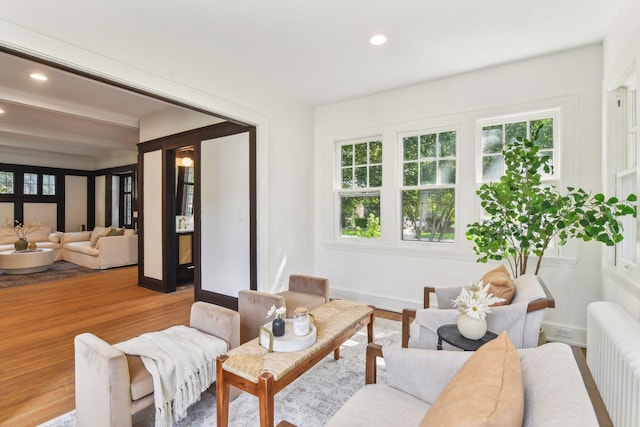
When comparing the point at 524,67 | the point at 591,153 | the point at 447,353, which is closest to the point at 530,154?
the point at 591,153

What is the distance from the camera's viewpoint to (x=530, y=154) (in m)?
2.59

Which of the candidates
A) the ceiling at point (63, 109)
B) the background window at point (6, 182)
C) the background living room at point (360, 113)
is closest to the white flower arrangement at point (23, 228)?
the background window at point (6, 182)

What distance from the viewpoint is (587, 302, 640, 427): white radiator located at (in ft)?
4.72

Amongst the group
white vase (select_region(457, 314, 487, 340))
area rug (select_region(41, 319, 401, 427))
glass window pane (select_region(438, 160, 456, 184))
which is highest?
glass window pane (select_region(438, 160, 456, 184))

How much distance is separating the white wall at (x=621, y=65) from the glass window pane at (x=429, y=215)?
4.47ft

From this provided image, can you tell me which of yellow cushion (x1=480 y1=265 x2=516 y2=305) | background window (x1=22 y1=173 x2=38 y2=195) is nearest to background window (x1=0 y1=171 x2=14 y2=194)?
background window (x1=22 y1=173 x2=38 y2=195)

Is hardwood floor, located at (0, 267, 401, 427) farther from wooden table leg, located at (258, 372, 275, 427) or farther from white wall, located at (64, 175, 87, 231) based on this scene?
white wall, located at (64, 175, 87, 231)

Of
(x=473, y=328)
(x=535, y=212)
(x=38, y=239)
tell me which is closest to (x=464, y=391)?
(x=473, y=328)

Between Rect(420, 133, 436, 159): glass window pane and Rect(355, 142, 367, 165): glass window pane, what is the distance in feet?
2.49

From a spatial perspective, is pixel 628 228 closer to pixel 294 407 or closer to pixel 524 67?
pixel 524 67

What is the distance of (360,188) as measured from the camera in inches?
169

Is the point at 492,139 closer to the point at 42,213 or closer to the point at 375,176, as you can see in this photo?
the point at 375,176

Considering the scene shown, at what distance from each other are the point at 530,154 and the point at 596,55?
124 cm

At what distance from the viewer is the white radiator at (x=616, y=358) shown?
144 centimetres
